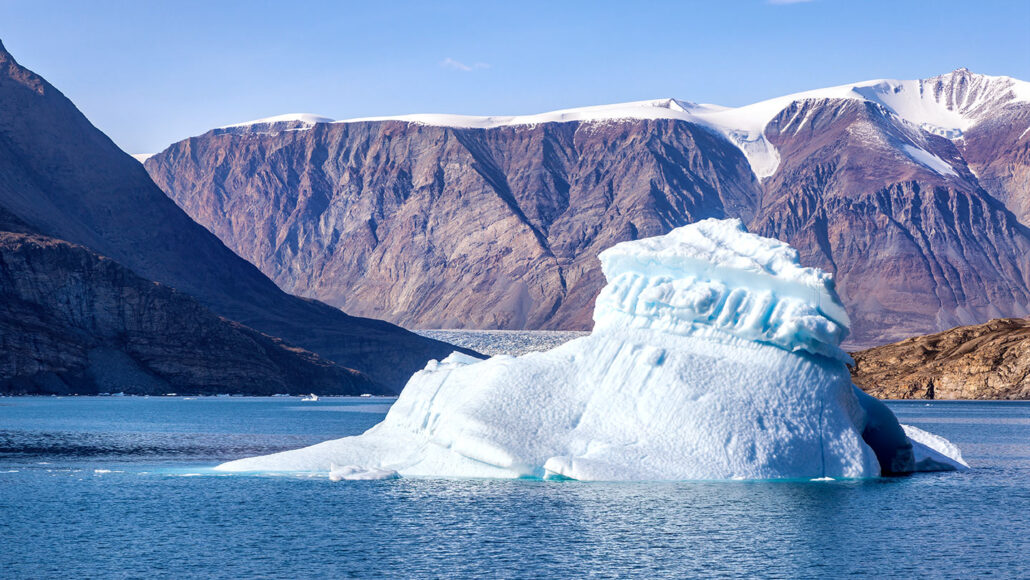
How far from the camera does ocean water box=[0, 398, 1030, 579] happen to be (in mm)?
34281

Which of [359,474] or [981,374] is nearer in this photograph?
[359,474]

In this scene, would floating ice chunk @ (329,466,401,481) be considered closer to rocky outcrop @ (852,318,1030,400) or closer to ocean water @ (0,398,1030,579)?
ocean water @ (0,398,1030,579)

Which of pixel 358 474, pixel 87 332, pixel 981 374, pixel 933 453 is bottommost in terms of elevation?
pixel 358 474

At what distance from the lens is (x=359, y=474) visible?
156ft

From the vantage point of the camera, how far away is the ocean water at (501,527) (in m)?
34.3

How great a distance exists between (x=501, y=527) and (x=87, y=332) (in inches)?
6319

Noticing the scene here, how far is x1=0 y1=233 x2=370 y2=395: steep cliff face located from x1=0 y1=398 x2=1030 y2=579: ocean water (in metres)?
121

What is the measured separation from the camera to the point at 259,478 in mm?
52031

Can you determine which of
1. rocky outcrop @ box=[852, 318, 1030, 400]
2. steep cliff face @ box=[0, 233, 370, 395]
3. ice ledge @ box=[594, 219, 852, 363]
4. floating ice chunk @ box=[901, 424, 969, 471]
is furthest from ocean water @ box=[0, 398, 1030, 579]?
rocky outcrop @ box=[852, 318, 1030, 400]

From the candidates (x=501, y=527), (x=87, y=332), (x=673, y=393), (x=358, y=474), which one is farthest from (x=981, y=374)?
(x=501, y=527)

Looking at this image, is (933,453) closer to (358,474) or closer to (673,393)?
(673,393)

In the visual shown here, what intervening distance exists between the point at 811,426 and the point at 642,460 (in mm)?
6610

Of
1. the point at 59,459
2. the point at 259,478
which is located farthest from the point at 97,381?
the point at 259,478

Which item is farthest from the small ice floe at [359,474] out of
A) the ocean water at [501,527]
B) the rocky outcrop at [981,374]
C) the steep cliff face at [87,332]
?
the rocky outcrop at [981,374]
